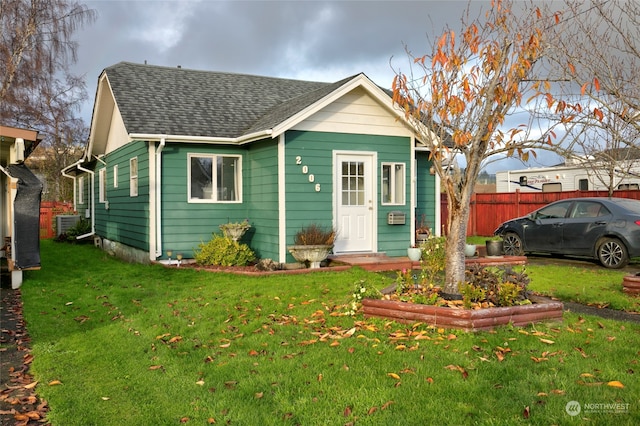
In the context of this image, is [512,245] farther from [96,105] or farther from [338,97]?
[96,105]

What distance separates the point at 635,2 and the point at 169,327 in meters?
6.96

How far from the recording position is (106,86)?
48.7 feet

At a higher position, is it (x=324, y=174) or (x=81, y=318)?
(x=324, y=174)

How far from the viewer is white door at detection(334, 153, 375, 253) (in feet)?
39.9

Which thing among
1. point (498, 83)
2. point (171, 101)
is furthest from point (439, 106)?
point (171, 101)

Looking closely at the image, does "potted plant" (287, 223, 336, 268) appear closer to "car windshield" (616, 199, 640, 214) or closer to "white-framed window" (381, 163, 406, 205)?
"white-framed window" (381, 163, 406, 205)

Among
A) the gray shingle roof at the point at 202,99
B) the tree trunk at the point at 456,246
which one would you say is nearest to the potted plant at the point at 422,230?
the gray shingle roof at the point at 202,99

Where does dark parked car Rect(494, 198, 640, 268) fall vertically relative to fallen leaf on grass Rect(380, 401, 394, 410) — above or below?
above

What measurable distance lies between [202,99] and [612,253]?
404 inches

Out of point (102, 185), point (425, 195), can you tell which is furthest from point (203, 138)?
point (102, 185)

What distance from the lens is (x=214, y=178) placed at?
12.8 meters

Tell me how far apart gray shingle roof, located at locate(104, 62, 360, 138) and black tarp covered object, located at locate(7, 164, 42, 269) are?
2561 millimetres

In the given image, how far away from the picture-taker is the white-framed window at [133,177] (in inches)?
544

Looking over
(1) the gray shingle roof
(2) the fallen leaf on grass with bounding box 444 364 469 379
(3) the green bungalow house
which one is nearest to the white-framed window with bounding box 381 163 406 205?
(3) the green bungalow house
